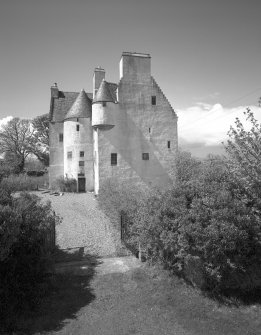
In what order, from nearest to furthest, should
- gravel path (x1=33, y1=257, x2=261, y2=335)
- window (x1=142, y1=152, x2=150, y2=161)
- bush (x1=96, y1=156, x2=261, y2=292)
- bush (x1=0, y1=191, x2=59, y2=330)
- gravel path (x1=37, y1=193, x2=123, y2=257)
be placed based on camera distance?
1. gravel path (x1=33, y1=257, x2=261, y2=335)
2. bush (x1=0, y1=191, x2=59, y2=330)
3. bush (x1=96, y1=156, x2=261, y2=292)
4. gravel path (x1=37, y1=193, x2=123, y2=257)
5. window (x1=142, y1=152, x2=150, y2=161)

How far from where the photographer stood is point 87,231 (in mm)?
17078

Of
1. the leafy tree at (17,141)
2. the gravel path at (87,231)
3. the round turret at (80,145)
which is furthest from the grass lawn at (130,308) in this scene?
the leafy tree at (17,141)

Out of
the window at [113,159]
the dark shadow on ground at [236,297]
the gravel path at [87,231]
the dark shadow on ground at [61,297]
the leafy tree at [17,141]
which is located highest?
the leafy tree at [17,141]

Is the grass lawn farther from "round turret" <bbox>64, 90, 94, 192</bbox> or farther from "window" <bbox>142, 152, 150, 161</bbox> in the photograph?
"round turret" <bbox>64, 90, 94, 192</bbox>

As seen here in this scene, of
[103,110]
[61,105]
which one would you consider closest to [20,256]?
[103,110]

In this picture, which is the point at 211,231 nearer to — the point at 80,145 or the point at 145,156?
the point at 145,156

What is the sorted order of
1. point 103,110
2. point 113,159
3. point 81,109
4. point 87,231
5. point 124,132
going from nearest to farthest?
point 87,231, point 103,110, point 113,159, point 124,132, point 81,109

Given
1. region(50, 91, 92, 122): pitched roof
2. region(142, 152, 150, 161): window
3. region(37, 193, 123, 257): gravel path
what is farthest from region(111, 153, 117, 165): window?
region(50, 91, 92, 122): pitched roof

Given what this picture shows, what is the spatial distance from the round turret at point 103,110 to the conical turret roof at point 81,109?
95.4 inches

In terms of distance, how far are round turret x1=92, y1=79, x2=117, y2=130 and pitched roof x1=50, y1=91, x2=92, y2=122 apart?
6.05m

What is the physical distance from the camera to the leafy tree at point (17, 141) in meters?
50.0

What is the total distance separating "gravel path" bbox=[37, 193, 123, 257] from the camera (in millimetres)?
14648

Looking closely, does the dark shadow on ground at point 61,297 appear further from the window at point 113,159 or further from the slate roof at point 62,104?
the slate roof at point 62,104

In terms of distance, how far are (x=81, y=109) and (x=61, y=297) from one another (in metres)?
27.1
